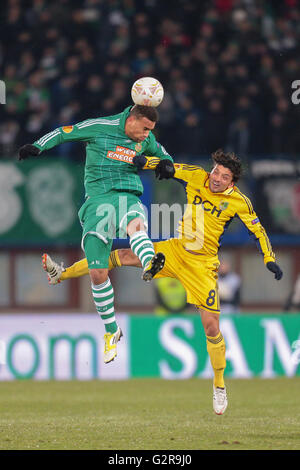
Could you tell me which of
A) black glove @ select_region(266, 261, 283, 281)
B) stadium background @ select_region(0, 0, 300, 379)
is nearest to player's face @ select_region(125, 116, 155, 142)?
black glove @ select_region(266, 261, 283, 281)

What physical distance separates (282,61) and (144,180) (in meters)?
3.96

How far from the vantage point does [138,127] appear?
36.4ft

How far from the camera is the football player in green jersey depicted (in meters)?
11.0

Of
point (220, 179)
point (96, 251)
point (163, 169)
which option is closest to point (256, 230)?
point (220, 179)

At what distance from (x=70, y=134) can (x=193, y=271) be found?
6.85 feet

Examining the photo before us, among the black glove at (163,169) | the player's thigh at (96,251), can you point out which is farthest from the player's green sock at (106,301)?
the black glove at (163,169)

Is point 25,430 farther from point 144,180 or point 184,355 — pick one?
point 144,180

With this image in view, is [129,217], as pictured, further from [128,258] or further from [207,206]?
[207,206]

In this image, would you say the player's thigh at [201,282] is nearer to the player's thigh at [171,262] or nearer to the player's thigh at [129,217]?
the player's thigh at [171,262]

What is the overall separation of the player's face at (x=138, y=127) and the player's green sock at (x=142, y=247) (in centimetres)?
103
